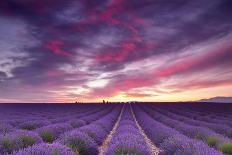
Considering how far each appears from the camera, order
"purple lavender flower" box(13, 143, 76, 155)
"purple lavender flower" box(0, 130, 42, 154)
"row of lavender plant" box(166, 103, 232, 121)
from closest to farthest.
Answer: "purple lavender flower" box(13, 143, 76, 155) < "purple lavender flower" box(0, 130, 42, 154) < "row of lavender plant" box(166, 103, 232, 121)

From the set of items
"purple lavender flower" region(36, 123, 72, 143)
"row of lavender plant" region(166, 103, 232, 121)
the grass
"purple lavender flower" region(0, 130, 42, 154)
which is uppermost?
"row of lavender plant" region(166, 103, 232, 121)

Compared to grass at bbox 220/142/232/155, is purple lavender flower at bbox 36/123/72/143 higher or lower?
higher

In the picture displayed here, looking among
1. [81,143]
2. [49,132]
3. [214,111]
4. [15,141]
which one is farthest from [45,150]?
[214,111]

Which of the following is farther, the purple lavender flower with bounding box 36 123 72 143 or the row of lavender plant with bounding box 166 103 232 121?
the row of lavender plant with bounding box 166 103 232 121

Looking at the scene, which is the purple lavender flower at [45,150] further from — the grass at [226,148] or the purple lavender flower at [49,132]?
the purple lavender flower at [49,132]

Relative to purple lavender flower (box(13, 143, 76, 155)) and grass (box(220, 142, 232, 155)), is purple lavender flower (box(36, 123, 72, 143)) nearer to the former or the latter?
purple lavender flower (box(13, 143, 76, 155))

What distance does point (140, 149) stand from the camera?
6.20 m

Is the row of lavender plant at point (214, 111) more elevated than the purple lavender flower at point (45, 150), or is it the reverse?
the row of lavender plant at point (214, 111)

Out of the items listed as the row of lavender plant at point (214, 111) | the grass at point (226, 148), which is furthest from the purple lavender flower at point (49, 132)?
the row of lavender plant at point (214, 111)

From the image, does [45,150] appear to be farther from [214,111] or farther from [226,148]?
[214,111]

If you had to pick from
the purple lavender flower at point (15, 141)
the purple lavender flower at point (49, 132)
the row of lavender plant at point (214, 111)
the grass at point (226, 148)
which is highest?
the row of lavender plant at point (214, 111)

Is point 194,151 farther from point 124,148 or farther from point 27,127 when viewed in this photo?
point 27,127

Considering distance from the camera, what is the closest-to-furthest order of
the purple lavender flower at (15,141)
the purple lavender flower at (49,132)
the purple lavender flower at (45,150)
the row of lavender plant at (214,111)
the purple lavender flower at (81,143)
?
the purple lavender flower at (45,150) < the purple lavender flower at (15,141) < the purple lavender flower at (81,143) < the purple lavender flower at (49,132) < the row of lavender plant at (214,111)

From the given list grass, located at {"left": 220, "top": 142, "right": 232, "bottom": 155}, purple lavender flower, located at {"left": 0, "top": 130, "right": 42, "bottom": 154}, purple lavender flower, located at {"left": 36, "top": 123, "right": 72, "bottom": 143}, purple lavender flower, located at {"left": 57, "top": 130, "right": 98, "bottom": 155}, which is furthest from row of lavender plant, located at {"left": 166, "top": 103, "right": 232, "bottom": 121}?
purple lavender flower, located at {"left": 0, "top": 130, "right": 42, "bottom": 154}
